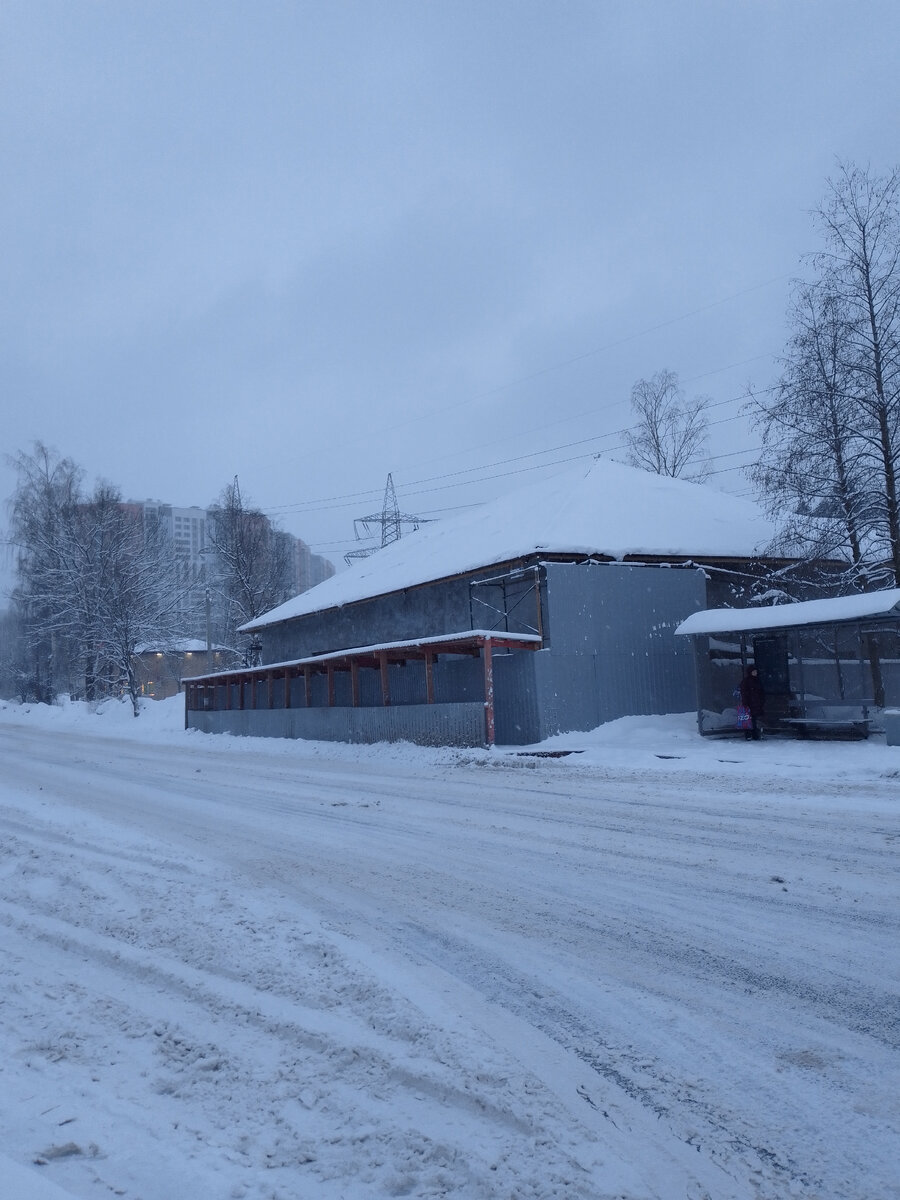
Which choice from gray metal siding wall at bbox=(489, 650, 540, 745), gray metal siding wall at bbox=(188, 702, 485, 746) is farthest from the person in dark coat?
gray metal siding wall at bbox=(188, 702, 485, 746)

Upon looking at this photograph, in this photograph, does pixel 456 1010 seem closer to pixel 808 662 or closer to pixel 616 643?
pixel 808 662

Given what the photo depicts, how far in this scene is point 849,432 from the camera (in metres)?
19.9

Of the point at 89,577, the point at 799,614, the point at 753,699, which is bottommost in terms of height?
the point at 753,699

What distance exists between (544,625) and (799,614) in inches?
230

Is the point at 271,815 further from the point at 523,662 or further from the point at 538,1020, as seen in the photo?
the point at 523,662

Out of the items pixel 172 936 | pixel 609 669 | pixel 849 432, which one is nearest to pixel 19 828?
pixel 172 936

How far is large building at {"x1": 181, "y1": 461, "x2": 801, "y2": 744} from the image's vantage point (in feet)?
68.8

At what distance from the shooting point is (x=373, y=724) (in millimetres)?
23250

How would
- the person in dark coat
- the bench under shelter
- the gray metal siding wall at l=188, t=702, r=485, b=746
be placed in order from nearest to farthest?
the bench under shelter, the person in dark coat, the gray metal siding wall at l=188, t=702, r=485, b=746

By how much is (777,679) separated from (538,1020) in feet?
55.0

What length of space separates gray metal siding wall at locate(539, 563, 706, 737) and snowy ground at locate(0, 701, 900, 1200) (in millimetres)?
11644

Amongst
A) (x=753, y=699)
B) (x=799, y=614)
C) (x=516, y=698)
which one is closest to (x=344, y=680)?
(x=516, y=698)

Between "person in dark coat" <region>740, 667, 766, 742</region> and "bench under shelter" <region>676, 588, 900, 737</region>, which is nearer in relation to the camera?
"bench under shelter" <region>676, 588, 900, 737</region>

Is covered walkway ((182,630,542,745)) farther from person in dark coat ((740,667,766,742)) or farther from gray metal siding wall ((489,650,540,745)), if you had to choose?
person in dark coat ((740,667,766,742))
